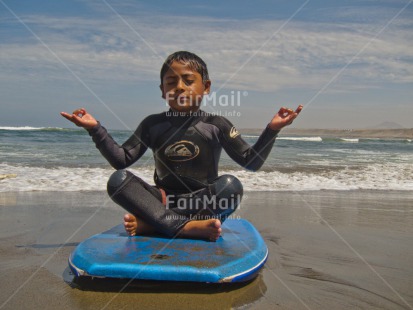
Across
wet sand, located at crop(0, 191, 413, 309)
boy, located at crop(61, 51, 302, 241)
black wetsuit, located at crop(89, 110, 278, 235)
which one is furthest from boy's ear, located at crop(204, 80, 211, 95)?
wet sand, located at crop(0, 191, 413, 309)

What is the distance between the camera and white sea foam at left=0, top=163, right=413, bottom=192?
6.85 metres

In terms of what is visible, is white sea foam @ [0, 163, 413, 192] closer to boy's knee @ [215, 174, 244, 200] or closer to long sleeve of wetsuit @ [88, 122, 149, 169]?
long sleeve of wetsuit @ [88, 122, 149, 169]

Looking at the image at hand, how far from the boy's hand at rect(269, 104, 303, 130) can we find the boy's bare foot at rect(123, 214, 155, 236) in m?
1.18

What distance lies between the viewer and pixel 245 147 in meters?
3.37

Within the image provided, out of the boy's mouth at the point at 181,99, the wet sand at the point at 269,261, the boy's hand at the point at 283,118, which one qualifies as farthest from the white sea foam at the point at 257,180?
the boy's hand at the point at 283,118

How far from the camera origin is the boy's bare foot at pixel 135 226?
302cm

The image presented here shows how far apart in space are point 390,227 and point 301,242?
120 centimetres

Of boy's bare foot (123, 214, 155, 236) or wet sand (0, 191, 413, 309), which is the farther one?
boy's bare foot (123, 214, 155, 236)

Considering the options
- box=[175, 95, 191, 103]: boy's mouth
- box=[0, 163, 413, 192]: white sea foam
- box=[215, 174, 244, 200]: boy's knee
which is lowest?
box=[0, 163, 413, 192]: white sea foam

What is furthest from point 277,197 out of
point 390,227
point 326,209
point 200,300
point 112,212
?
point 200,300

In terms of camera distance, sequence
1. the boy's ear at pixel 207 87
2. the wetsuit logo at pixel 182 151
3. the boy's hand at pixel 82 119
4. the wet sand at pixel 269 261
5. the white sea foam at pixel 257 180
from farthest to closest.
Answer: the white sea foam at pixel 257 180, the boy's ear at pixel 207 87, the wetsuit logo at pixel 182 151, the boy's hand at pixel 82 119, the wet sand at pixel 269 261

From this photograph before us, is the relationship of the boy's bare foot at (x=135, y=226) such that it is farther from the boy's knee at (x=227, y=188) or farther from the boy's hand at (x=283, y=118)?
the boy's hand at (x=283, y=118)

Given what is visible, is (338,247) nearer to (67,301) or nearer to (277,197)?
(67,301)

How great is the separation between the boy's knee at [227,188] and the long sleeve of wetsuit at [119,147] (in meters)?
0.73
